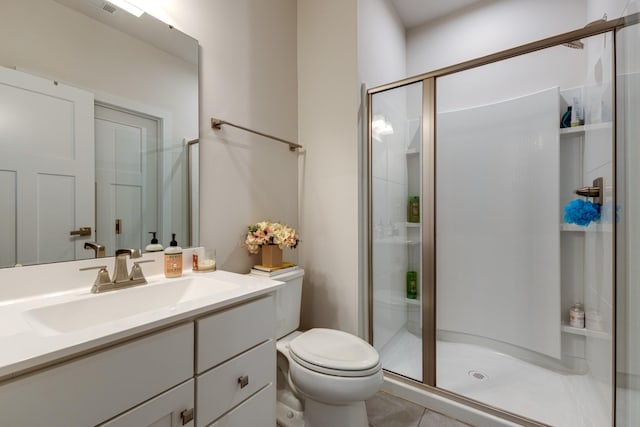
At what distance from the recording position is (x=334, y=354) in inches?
50.8

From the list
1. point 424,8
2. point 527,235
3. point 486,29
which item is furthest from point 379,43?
point 527,235

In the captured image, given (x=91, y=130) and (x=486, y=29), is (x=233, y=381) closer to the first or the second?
(x=91, y=130)

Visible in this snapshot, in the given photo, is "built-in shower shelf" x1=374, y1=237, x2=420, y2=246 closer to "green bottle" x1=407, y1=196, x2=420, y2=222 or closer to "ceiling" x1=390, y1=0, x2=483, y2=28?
"green bottle" x1=407, y1=196, x2=420, y2=222

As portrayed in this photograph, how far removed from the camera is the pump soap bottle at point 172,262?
3.96 ft

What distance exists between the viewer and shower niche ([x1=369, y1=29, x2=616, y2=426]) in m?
1.60

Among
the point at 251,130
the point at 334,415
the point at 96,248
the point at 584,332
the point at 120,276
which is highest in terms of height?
the point at 251,130

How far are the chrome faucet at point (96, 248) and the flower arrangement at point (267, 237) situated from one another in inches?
25.0

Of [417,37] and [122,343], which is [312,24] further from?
[122,343]

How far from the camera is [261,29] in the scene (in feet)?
5.69

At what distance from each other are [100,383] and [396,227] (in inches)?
66.8

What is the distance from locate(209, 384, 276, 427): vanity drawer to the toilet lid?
0.22 m

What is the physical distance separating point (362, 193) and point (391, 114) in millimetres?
585

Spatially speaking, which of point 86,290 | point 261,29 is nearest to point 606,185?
point 261,29

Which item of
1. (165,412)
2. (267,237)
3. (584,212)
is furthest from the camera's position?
(267,237)
